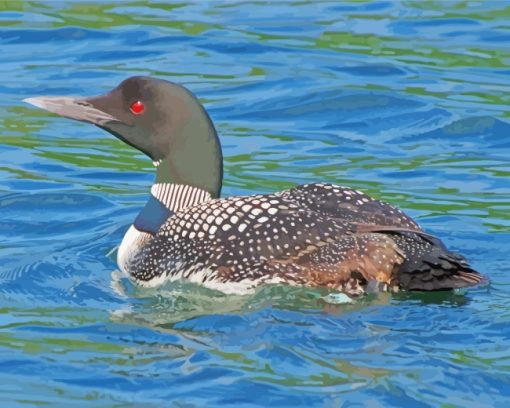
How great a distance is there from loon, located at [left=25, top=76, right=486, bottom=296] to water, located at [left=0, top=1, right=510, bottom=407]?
0.33 ft

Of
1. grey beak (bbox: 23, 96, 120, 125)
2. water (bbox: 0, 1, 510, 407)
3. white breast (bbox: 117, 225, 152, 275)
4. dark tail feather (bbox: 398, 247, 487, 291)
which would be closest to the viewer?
water (bbox: 0, 1, 510, 407)

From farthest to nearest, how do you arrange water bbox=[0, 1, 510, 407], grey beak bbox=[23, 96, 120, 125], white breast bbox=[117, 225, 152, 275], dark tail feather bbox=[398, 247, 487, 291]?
grey beak bbox=[23, 96, 120, 125]
white breast bbox=[117, 225, 152, 275]
dark tail feather bbox=[398, 247, 487, 291]
water bbox=[0, 1, 510, 407]

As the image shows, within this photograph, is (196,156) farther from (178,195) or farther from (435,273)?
(435,273)

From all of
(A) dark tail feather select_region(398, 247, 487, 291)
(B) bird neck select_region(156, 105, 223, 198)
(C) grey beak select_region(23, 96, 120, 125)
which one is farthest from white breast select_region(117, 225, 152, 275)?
(A) dark tail feather select_region(398, 247, 487, 291)

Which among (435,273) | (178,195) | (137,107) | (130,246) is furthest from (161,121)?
(435,273)

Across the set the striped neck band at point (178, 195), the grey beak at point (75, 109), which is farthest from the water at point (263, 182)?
the grey beak at point (75, 109)

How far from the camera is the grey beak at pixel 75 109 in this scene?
826 cm

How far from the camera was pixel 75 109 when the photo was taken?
829 cm

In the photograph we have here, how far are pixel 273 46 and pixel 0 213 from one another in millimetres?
3744

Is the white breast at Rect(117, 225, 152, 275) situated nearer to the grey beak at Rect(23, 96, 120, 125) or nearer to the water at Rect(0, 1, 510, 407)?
the water at Rect(0, 1, 510, 407)

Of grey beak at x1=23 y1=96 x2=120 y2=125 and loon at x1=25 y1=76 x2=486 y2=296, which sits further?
grey beak at x1=23 y1=96 x2=120 y2=125

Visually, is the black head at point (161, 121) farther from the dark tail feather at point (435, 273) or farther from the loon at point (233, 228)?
the dark tail feather at point (435, 273)

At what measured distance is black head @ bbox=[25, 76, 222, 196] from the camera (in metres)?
8.10

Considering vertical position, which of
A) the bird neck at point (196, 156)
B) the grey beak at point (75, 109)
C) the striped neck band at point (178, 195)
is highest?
the grey beak at point (75, 109)
